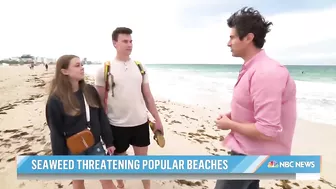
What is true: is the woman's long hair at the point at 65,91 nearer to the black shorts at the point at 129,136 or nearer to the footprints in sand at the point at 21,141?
the black shorts at the point at 129,136

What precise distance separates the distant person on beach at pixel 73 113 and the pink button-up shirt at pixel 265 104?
165 centimetres

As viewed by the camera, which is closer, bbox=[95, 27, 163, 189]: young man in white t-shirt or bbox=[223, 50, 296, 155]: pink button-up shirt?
bbox=[223, 50, 296, 155]: pink button-up shirt

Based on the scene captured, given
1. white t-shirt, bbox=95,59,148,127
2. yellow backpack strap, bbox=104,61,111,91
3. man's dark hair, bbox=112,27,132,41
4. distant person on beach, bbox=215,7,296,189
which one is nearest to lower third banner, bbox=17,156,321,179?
distant person on beach, bbox=215,7,296,189

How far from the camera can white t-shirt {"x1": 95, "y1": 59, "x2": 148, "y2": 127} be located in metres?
2.93

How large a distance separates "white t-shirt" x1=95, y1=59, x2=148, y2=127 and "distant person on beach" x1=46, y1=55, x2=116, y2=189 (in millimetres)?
214

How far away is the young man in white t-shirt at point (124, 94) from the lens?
9.61 ft

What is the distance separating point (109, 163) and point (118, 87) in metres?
0.95

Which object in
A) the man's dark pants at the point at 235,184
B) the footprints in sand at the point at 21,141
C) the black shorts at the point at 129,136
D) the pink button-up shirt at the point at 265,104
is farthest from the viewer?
the footprints in sand at the point at 21,141

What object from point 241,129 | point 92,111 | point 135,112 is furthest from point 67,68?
point 241,129

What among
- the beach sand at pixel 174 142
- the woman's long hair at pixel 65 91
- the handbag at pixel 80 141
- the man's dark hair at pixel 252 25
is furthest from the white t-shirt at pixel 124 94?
the man's dark hair at pixel 252 25

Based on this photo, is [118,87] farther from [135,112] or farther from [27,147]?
[27,147]

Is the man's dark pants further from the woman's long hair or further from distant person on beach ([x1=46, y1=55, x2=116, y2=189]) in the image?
the woman's long hair

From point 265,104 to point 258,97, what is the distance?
0.21 ft

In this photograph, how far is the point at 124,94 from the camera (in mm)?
2939
